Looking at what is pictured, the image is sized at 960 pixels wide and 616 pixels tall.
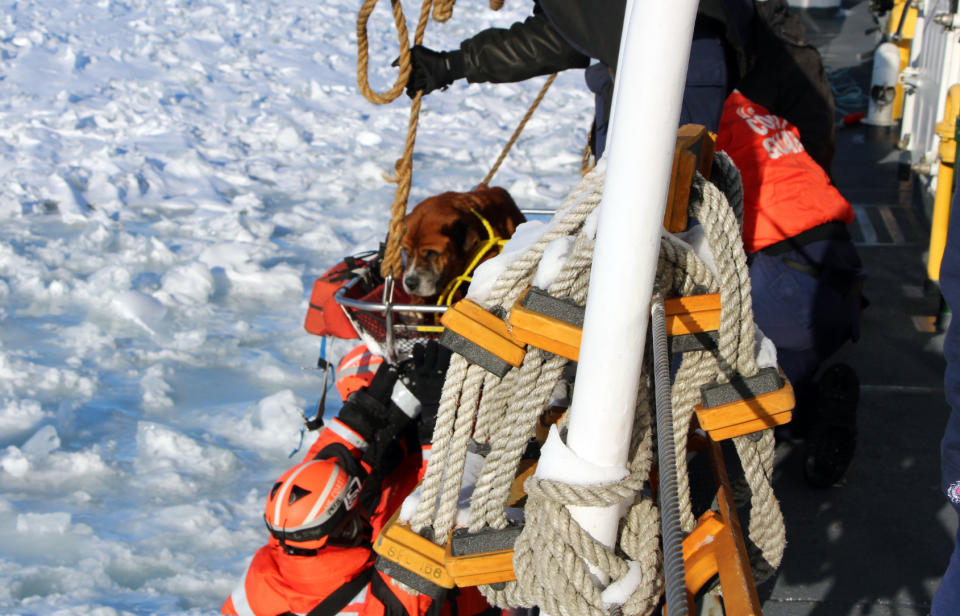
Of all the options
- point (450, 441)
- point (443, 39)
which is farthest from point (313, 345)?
point (443, 39)

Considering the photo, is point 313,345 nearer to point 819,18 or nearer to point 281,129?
point 281,129

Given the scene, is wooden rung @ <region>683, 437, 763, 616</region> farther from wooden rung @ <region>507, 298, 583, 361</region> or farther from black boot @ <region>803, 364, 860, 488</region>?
black boot @ <region>803, 364, 860, 488</region>

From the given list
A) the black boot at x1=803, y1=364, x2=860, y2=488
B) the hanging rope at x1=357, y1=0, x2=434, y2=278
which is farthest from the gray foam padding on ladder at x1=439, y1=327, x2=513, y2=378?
the black boot at x1=803, y1=364, x2=860, y2=488

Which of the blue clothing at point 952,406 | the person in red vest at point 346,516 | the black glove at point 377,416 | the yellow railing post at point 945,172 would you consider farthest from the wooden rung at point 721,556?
the yellow railing post at point 945,172

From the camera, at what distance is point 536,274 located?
1.22 meters

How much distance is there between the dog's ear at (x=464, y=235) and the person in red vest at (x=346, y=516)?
0.58 meters

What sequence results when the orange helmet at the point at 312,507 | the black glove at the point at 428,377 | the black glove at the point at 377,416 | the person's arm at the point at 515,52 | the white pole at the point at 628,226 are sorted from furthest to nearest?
the person's arm at the point at 515,52 → the black glove at the point at 377,416 → the black glove at the point at 428,377 → the orange helmet at the point at 312,507 → the white pole at the point at 628,226

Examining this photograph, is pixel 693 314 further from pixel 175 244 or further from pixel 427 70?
pixel 175 244

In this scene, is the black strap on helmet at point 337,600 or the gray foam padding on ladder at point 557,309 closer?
the gray foam padding on ladder at point 557,309

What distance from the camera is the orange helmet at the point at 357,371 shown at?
2875 mm

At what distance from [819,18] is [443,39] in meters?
5.44

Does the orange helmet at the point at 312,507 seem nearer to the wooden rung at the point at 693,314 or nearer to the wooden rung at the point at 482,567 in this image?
the wooden rung at the point at 482,567

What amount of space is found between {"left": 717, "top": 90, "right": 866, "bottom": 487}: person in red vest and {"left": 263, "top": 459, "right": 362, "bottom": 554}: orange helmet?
4.64 feet

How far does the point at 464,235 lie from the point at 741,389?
5.98 ft
